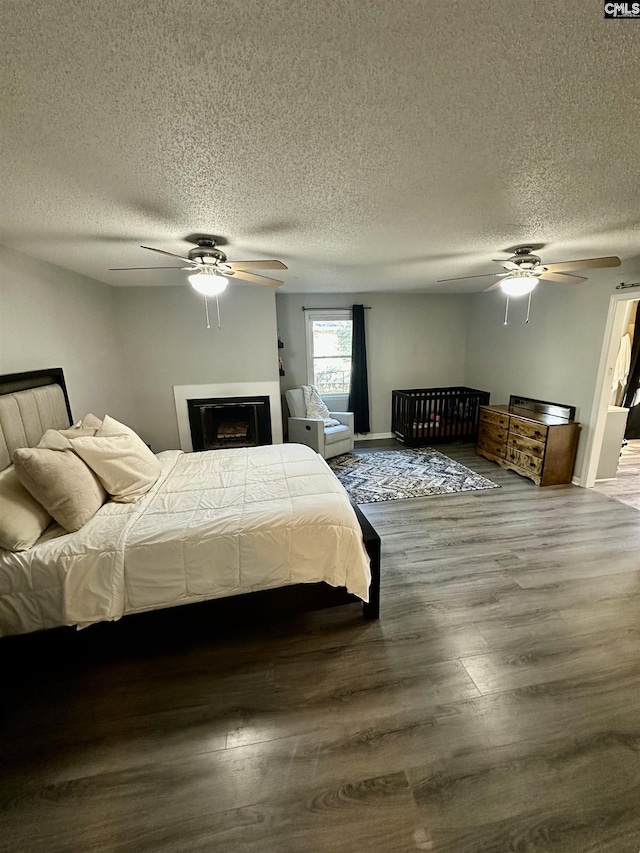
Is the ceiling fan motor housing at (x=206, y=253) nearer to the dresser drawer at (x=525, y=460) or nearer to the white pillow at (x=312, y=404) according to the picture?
the white pillow at (x=312, y=404)

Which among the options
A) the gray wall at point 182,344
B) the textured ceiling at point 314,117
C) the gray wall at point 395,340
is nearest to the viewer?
the textured ceiling at point 314,117

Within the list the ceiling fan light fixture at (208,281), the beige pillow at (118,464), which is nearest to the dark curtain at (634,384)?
the ceiling fan light fixture at (208,281)

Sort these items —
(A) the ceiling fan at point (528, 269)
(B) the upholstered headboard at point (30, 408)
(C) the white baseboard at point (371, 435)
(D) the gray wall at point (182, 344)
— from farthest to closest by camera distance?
(C) the white baseboard at point (371, 435), (D) the gray wall at point (182, 344), (A) the ceiling fan at point (528, 269), (B) the upholstered headboard at point (30, 408)

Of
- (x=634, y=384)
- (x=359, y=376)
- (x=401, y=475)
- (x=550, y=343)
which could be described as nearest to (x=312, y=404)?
(x=359, y=376)

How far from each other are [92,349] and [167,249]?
4.80 ft

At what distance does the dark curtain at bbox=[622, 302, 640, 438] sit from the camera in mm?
4809

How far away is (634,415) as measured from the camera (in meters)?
5.34

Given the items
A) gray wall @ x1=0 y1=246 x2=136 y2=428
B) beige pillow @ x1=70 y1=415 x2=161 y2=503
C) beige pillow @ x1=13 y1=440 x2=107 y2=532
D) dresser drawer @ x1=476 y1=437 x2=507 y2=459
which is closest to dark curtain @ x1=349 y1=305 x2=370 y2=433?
dresser drawer @ x1=476 y1=437 x2=507 y2=459

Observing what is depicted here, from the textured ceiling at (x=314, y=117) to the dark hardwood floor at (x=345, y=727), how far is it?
2116 mm

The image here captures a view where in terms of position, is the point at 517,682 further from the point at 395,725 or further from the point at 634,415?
the point at 634,415

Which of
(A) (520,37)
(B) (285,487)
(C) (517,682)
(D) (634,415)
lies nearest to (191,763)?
(B) (285,487)

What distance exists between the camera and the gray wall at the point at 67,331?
232 cm

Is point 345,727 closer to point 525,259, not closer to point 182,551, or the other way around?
point 182,551

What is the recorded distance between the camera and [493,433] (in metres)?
4.47
